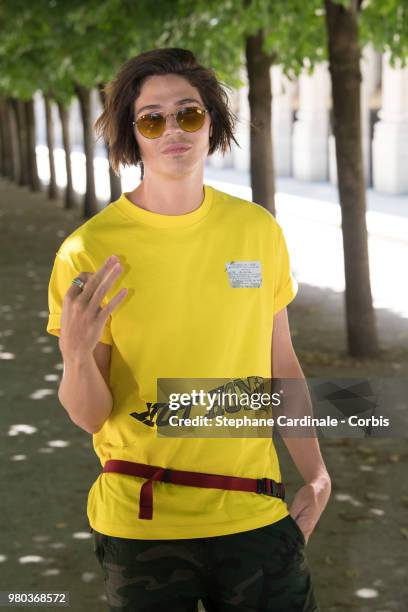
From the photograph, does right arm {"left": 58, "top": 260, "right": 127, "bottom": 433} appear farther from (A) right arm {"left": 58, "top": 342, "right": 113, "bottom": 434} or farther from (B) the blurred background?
(B) the blurred background

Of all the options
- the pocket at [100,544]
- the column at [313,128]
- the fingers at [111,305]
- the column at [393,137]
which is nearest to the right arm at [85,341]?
the fingers at [111,305]

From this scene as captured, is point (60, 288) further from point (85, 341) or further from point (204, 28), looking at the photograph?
point (204, 28)

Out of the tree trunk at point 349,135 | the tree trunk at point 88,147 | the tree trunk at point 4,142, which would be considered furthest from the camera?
the tree trunk at point 4,142

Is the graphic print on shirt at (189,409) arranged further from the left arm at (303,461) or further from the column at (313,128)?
the column at (313,128)

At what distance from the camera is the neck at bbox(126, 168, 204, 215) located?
2824mm

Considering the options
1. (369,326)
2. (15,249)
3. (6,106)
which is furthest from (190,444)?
(6,106)

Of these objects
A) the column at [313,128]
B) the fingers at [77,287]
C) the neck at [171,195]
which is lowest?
the column at [313,128]

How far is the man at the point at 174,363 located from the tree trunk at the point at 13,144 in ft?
136

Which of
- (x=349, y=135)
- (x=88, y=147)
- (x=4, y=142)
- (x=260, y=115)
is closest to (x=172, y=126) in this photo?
(x=349, y=135)

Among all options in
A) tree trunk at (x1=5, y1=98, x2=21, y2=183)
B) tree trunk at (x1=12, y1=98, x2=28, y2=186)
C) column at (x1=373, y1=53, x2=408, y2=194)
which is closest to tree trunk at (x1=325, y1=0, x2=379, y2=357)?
column at (x1=373, y1=53, x2=408, y2=194)

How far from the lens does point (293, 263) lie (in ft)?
62.6

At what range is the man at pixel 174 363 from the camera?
2.68 metres

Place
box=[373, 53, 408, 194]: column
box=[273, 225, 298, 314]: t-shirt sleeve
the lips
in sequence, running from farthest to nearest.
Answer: box=[373, 53, 408, 194]: column
box=[273, 225, 298, 314]: t-shirt sleeve
the lips

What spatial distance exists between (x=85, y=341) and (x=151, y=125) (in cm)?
57
